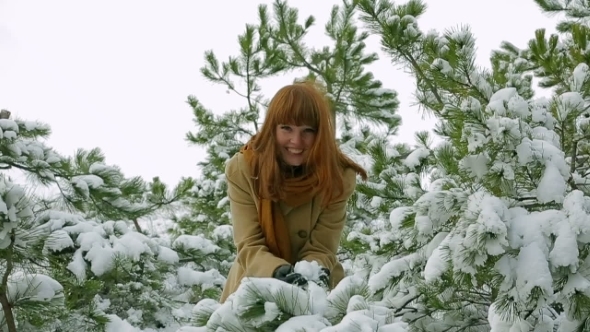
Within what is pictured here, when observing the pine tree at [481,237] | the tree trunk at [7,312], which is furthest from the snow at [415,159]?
the tree trunk at [7,312]

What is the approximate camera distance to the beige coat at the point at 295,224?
7.49ft

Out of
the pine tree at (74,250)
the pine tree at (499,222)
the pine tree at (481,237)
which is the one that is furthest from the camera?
the pine tree at (74,250)

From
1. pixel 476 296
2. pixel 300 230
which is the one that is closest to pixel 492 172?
pixel 300 230

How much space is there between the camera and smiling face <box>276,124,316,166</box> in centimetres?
223

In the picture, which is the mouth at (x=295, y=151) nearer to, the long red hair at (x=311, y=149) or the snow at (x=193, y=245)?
the long red hair at (x=311, y=149)

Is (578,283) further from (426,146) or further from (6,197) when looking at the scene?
(426,146)

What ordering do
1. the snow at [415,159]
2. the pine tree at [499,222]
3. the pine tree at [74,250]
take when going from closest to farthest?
1. the pine tree at [499,222]
2. the pine tree at [74,250]
3. the snow at [415,159]

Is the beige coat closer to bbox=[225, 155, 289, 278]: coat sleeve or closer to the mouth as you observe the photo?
bbox=[225, 155, 289, 278]: coat sleeve

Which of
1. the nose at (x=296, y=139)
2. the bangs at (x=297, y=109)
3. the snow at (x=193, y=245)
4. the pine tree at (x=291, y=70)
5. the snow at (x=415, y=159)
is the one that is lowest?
the nose at (x=296, y=139)

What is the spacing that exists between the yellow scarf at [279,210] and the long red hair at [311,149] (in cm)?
3

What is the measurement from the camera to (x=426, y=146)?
13.0 feet

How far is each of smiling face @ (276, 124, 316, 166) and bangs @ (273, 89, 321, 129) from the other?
0.08 feet

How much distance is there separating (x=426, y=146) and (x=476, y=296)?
1497 millimetres

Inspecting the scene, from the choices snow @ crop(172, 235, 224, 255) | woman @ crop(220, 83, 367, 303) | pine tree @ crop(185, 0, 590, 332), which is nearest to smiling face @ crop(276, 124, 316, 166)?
woman @ crop(220, 83, 367, 303)
